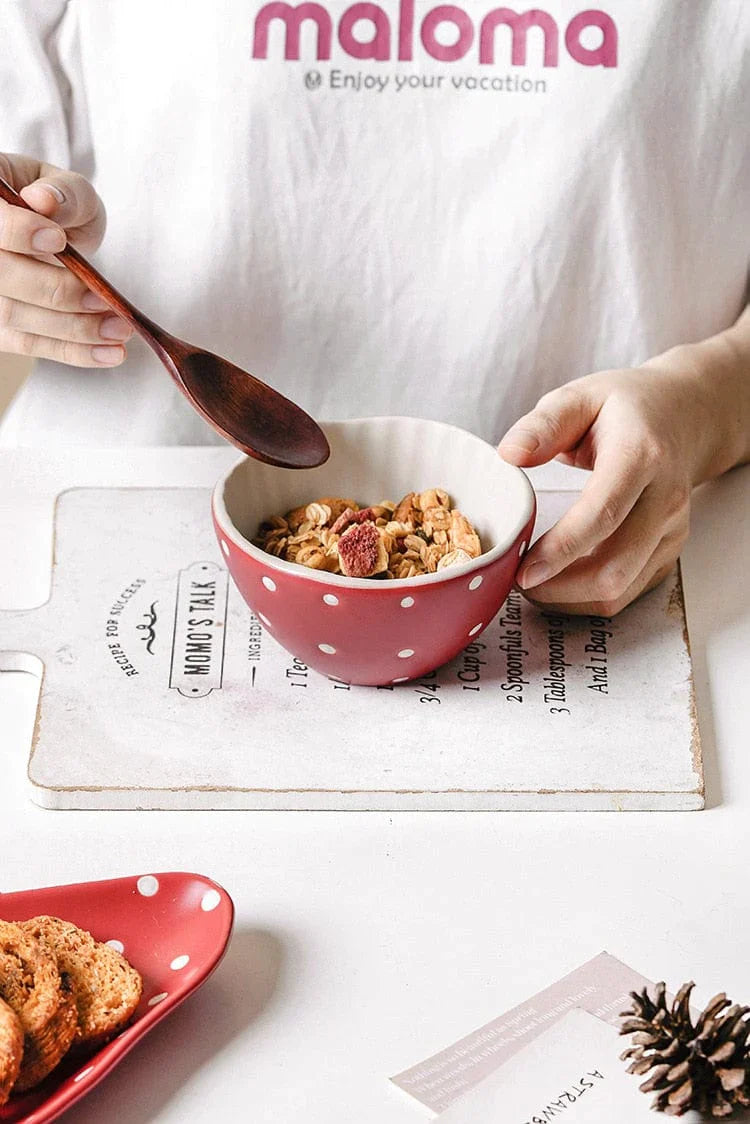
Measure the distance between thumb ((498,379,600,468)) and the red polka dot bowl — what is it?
0.01 meters

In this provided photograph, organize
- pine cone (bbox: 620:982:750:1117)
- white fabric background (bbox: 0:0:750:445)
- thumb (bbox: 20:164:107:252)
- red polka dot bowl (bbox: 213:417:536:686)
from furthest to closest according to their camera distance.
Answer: white fabric background (bbox: 0:0:750:445), thumb (bbox: 20:164:107:252), red polka dot bowl (bbox: 213:417:536:686), pine cone (bbox: 620:982:750:1117)

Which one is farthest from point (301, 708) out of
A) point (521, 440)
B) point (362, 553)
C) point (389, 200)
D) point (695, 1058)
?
point (389, 200)

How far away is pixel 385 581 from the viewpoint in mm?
678

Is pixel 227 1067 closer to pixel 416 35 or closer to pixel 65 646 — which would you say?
pixel 65 646

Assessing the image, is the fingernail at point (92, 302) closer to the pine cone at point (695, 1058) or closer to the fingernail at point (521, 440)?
the fingernail at point (521, 440)

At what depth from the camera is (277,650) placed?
780 mm

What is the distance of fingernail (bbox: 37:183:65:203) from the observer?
31.4 inches

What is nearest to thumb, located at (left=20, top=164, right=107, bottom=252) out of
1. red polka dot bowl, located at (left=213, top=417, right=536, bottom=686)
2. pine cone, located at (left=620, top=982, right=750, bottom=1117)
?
red polka dot bowl, located at (left=213, top=417, right=536, bottom=686)

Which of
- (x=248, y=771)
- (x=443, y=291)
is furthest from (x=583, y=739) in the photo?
(x=443, y=291)

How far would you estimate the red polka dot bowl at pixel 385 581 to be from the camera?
0.68 metres

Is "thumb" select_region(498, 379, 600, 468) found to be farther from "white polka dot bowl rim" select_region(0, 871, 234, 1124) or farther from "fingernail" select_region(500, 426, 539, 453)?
"white polka dot bowl rim" select_region(0, 871, 234, 1124)

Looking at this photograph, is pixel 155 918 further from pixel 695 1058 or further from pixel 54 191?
pixel 54 191

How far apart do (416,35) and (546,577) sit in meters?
0.42

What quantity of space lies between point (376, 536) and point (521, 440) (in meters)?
0.10
